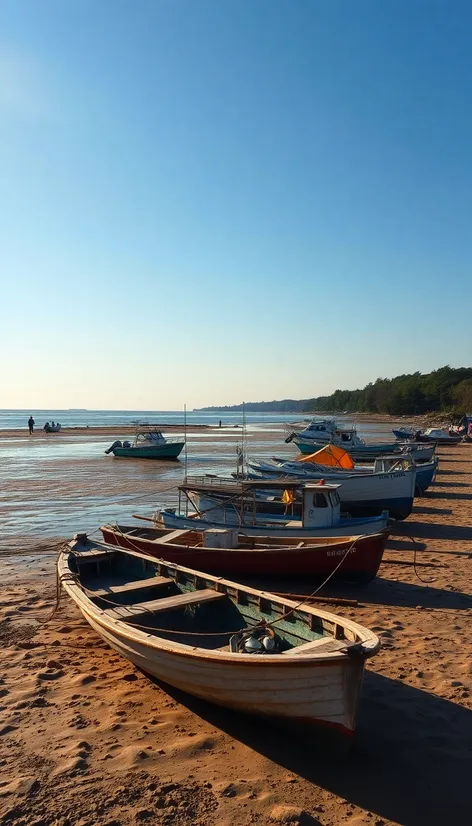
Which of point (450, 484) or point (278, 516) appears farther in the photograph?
point (450, 484)

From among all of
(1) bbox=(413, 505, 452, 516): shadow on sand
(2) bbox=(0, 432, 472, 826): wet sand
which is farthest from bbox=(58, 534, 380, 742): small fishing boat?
(1) bbox=(413, 505, 452, 516): shadow on sand

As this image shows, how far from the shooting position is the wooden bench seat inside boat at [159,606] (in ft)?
25.9

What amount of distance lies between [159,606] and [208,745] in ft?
8.01

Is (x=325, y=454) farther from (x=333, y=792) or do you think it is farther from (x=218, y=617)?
(x=333, y=792)

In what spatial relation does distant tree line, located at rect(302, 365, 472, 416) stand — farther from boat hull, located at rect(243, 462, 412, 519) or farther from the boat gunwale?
the boat gunwale

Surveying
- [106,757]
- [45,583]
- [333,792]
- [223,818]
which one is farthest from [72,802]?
[45,583]

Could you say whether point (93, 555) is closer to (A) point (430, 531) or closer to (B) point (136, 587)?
(B) point (136, 587)

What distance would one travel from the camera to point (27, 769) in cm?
559

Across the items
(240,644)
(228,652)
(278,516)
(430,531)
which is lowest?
(430,531)

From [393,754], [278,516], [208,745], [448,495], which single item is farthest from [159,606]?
[448,495]

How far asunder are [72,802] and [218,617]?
3.52 m

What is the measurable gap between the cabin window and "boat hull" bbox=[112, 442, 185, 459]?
28395 millimetres

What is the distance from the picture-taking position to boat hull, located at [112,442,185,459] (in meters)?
41.3

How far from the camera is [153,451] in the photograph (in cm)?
4194
